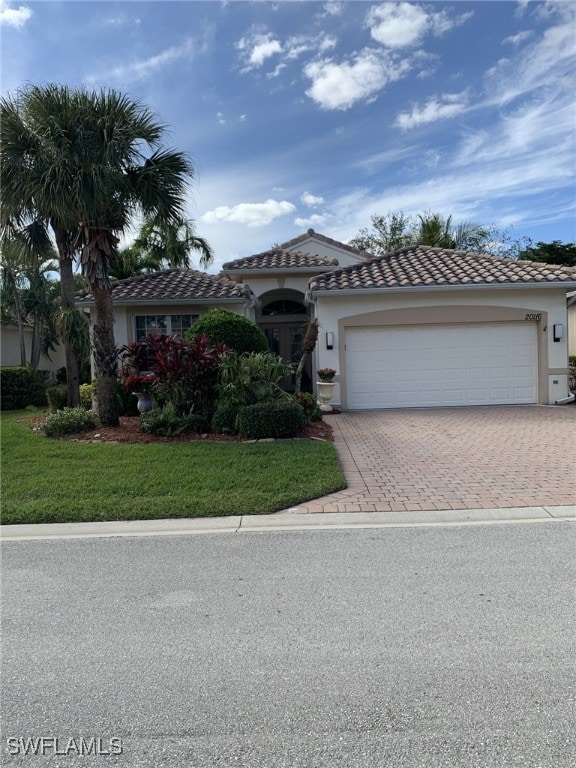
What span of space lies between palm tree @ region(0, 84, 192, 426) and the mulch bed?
534mm

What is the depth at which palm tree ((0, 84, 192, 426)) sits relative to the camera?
31.2 ft

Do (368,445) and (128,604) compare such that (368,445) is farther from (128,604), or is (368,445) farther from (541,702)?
(541,702)

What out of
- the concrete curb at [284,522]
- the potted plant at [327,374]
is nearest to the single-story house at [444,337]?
the potted plant at [327,374]

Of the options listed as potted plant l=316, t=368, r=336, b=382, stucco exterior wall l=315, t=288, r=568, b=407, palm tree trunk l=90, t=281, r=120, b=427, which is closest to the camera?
palm tree trunk l=90, t=281, r=120, b=427

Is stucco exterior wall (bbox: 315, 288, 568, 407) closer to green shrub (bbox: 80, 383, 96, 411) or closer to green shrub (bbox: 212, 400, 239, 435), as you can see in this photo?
green shrub (bbox: 212, 400, 239, 435)

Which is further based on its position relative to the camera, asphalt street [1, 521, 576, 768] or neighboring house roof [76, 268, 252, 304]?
neighboring house roof [76, 268, 252, 304]

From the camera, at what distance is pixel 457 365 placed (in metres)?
13.9

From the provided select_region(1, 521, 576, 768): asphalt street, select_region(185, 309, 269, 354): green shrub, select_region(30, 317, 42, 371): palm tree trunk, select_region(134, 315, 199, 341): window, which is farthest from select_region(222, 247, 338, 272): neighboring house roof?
select_region(1, 521, 576, 768): asphalt street

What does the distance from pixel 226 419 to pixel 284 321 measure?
→ 9825 mm

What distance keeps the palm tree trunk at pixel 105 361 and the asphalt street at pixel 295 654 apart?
6.05 meters

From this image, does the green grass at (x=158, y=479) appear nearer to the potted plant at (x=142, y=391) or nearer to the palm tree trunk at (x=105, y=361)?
the palm tree trunk at (x=105, y=361)

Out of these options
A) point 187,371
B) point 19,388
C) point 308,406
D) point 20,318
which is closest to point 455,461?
point 308,406

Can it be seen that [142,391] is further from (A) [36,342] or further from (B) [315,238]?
(A) [36,342]

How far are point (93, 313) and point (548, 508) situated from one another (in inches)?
539
